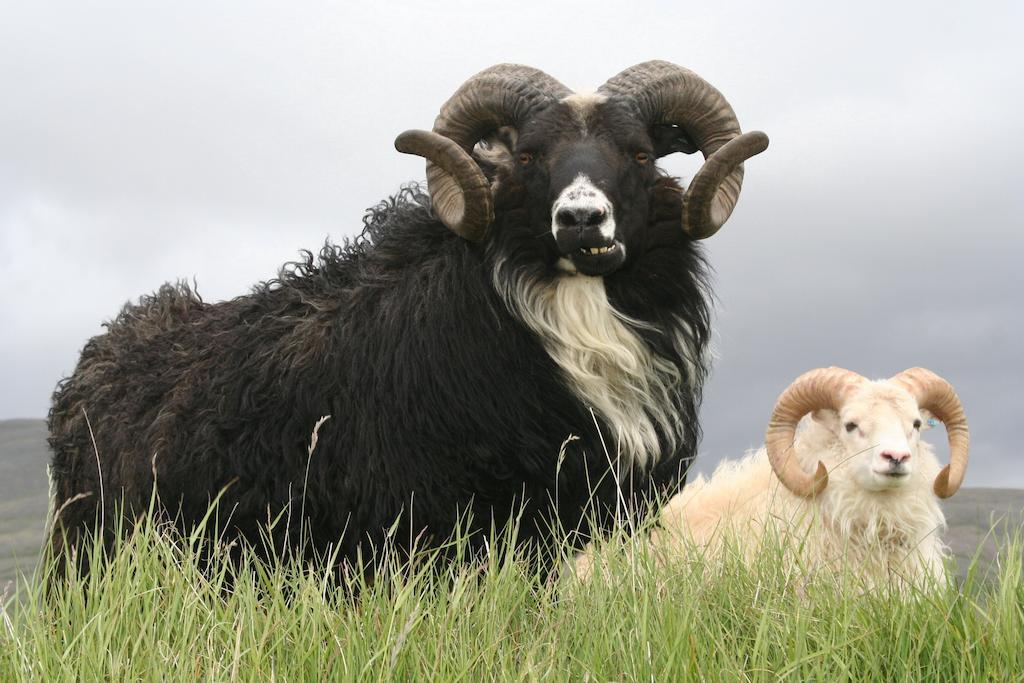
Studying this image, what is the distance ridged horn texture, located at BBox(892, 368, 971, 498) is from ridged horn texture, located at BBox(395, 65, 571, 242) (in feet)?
14.1

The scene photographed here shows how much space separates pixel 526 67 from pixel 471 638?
4.06m

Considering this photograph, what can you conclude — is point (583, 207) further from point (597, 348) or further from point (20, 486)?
point (20, 486)

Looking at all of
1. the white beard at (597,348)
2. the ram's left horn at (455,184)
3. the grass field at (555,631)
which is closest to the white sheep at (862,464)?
the white beard at (597,348)

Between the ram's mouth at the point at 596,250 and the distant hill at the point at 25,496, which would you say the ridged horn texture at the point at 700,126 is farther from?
the distant hill at the point at 25,496

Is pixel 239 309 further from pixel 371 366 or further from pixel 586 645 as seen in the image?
pixel 586 645

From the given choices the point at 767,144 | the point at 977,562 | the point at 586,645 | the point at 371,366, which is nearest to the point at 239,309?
the point at 371,366

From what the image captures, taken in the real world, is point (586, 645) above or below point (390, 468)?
below

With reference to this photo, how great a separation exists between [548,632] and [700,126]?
4.05 meters

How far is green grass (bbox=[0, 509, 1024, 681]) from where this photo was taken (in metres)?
4.13

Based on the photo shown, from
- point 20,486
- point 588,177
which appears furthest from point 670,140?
point 20,486

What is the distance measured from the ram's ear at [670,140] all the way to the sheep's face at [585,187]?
0.99ft

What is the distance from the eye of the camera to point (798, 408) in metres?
9.84

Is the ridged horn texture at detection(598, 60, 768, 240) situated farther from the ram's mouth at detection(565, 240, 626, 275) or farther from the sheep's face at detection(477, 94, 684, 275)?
the ram's mouth at detection(565, 240, 626, 275)

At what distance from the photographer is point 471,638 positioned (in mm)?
4555
